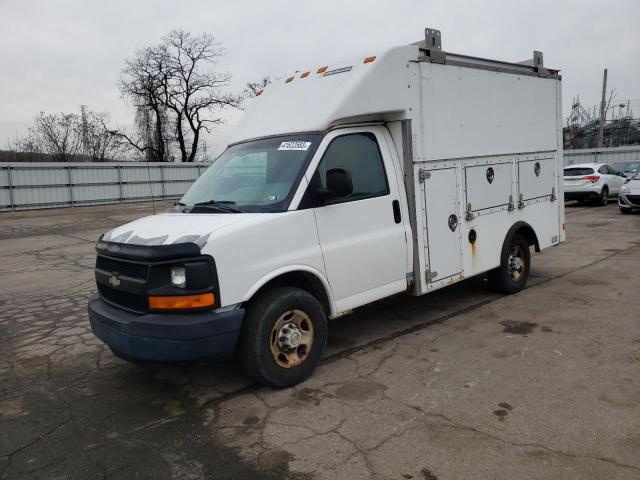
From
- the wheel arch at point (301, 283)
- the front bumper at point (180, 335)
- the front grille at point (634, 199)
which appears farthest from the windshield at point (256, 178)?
the front grille at point (634, 199)

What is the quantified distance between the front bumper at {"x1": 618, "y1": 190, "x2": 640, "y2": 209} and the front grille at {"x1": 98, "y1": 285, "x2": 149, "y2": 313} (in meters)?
15.2

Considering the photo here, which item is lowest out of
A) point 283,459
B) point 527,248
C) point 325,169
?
point 283,459

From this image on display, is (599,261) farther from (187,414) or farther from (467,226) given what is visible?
(187,414)

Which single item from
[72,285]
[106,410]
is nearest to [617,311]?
[106,410]

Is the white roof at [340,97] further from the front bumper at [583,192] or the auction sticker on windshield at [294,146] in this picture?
the front bumper at [583,192]

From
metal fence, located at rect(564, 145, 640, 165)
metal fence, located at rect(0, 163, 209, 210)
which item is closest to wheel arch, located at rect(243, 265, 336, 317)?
metal fence, located at rect(0, 163, 209, 210)

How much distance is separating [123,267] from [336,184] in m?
1.79

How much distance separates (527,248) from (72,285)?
22.7 feet

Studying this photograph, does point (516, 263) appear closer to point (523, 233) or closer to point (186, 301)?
point (523, 233)

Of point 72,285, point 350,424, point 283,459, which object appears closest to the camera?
point 283,459

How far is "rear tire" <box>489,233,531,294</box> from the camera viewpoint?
6449 millimetres

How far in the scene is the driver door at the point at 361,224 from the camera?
4.39 m

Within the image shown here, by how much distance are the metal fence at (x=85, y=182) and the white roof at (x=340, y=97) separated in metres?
18.1

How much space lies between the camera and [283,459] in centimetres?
317
